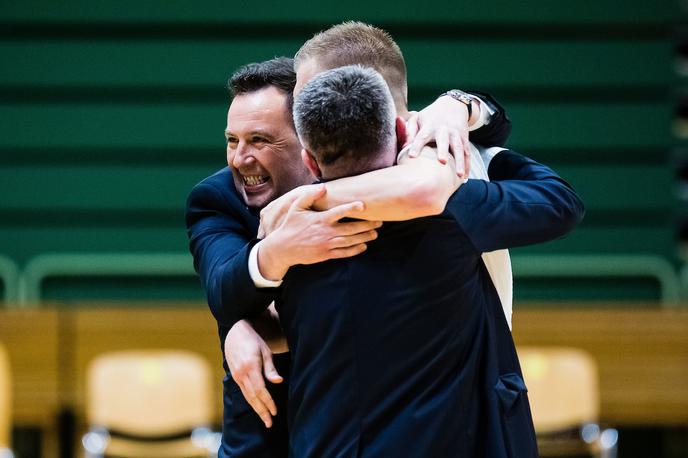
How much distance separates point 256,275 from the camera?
174 cm

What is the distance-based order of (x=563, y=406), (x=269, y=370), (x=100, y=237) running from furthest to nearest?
(x=100, y=237), (x=563, y=406), (x=269, y=370)

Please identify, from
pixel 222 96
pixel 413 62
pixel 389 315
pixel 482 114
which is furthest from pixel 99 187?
pixel 389 315

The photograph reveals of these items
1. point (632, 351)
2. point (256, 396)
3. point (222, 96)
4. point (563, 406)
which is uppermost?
point (222, 96)

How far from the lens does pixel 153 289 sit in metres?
5.58

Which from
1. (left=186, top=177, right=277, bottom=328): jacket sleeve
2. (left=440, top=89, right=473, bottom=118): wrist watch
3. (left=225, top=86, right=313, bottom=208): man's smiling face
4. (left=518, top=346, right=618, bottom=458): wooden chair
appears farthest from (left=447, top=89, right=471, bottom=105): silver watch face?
(left=518, top=346, right=618, bottom=458): wooden chair

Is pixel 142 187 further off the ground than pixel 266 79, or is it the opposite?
pixel 266 79

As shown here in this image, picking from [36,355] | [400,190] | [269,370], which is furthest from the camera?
[36,355]

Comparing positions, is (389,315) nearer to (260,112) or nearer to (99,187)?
(260,112)

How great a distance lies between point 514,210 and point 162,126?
14.0 feet

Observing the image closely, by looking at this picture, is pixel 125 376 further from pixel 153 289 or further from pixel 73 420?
pixel 153 289

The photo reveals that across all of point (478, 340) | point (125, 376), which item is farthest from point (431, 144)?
point (125, 376)

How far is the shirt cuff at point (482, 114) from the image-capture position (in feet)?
6.41

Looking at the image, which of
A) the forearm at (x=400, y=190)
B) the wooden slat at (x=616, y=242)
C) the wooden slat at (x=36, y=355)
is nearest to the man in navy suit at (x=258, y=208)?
the forearm at (x=400, y=190)

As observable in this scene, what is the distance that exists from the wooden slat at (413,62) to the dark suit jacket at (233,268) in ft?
12.0
